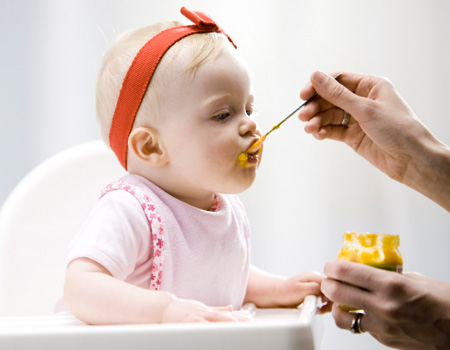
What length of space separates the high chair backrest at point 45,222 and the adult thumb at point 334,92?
22.5 inches

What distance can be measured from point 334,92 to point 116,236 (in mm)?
546

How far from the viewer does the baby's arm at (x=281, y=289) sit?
41.7 inches

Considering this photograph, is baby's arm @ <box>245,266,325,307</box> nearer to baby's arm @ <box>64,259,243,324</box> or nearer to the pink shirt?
the pink shirt

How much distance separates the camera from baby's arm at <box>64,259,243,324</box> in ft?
2.44

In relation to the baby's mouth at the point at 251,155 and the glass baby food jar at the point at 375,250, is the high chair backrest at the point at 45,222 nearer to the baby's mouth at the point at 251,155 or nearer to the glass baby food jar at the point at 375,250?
the baby's mouth at the point at 251,155

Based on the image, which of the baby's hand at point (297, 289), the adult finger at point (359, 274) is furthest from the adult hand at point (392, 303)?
the baby's hand at point (297, 289)

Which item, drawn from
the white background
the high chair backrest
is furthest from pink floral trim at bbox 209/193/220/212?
the white background

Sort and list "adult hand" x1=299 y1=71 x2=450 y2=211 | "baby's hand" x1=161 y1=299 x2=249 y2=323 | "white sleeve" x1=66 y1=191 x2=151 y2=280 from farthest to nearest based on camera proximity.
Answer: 1. "adult hand" x1=299 y1=71 x2=450 y2=211
2. "white sleeve" x1=66 y1=191 x2=151 y2=280
3. "baby's hand" x1=161 y1=299 x2=249 y2=323

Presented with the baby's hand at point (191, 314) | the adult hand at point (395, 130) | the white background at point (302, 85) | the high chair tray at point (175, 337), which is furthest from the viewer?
the white background at point (302, 85)

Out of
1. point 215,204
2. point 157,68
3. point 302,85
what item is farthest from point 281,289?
point 302,85

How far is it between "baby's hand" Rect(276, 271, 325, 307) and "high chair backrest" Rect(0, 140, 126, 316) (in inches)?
22.0

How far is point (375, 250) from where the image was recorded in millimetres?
858

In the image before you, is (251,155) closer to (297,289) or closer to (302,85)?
(297,289)

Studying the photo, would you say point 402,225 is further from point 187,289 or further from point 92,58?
point 92,58
